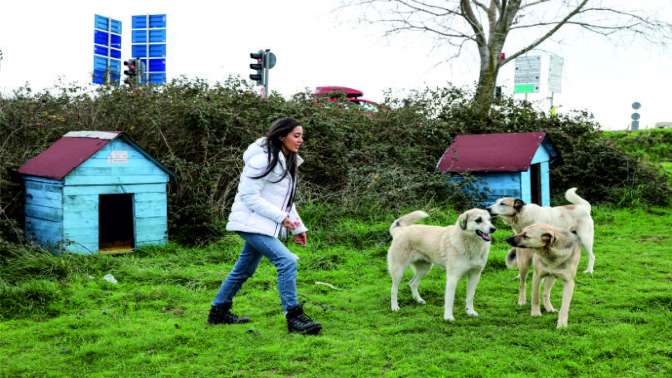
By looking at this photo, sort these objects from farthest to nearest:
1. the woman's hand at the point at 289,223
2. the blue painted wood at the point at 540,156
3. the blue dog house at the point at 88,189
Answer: the blue painted wood at the point at 540,156 → the blue dog house at the point at 88,189 → the woman's hand at the point at 289,223

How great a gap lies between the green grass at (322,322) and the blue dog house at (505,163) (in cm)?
282

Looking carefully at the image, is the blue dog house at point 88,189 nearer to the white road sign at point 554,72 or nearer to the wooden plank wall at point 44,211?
the wooden plank wall at point 44,211

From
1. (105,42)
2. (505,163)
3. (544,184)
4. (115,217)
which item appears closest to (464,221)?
(505,163)

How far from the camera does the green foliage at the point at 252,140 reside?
35.1 feet

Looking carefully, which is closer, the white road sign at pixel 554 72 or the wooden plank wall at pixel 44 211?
the wooden plank wall at pixel 44 211

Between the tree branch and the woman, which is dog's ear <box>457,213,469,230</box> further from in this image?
the tree branch

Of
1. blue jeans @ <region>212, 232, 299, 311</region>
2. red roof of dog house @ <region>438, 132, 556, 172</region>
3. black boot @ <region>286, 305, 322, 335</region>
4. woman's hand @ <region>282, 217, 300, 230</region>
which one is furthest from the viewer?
red roof of dog house @ <region>438, 132, 556, 172</region>

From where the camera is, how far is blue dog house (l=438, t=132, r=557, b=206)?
1175 cm

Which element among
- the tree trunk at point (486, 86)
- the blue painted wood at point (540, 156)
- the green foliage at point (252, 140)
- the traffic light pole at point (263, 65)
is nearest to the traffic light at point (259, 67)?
the traffic light pole at point (263, 65)

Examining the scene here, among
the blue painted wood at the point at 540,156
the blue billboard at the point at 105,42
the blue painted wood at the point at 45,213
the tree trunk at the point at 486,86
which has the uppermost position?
the blue billboard at the point at 105,42

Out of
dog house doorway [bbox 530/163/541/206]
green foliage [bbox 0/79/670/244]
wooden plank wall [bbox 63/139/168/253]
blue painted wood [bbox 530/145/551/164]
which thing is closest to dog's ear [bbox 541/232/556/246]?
green foliage [bbox 0/79/670/244]

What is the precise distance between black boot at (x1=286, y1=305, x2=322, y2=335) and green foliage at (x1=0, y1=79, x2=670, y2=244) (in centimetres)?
457

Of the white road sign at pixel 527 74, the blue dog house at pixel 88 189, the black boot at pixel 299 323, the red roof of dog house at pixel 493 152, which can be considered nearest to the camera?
the black boot at pixel 299 323

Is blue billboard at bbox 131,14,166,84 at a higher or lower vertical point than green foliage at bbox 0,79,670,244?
higher
